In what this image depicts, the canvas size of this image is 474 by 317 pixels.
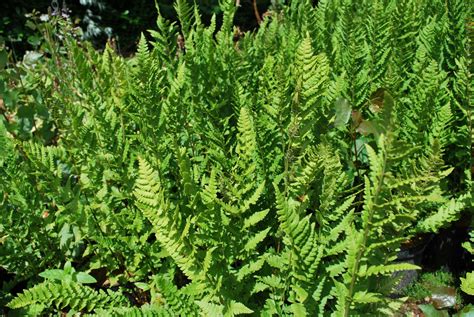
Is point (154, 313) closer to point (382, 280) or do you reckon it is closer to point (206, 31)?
point (382, 280)

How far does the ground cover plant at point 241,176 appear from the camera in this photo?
52.5 inches

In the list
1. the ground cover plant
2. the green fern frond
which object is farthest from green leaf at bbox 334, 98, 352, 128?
the green fern frond

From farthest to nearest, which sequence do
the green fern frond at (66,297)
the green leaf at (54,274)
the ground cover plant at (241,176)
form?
the green leaf at (54,274), the green fern frond at (66,297), the ground cover plant at (241,176)

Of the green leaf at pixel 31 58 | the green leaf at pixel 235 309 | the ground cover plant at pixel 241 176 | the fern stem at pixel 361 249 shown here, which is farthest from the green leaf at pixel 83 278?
the green leaf at pixel 31 58

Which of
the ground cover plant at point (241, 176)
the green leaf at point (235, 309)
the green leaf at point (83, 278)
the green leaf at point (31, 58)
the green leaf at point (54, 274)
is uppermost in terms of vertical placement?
the green leaf at point (31, 58)

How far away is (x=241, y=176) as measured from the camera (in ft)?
4.84

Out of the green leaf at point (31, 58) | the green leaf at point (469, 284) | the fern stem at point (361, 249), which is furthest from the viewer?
the green leaf at point (31, 58)

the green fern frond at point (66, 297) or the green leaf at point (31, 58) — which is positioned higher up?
the green leaf at point (31, 58)

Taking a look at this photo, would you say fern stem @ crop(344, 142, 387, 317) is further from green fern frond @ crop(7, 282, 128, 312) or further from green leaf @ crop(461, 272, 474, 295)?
green fern frond @ crop(7, 282, 128, 312)

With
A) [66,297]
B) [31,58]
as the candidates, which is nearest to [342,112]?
[66,297]

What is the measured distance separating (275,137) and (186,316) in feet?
1.91

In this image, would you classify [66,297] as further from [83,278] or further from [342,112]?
[342,112]

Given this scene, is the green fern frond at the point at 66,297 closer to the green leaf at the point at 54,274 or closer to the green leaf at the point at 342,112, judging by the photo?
the green leaf at the point at 54,274

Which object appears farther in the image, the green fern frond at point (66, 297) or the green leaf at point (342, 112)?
the green leaf at point (342, 112)
